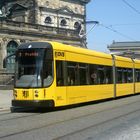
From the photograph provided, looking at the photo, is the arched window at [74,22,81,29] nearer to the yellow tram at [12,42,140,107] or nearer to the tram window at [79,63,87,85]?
the yellow tram at [12,42,140,107]

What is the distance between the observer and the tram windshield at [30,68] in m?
22.5

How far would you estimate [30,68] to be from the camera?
74.6 feet

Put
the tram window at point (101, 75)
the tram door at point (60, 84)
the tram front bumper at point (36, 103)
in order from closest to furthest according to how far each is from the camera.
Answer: the tram front bumper at point (36, 103), the tram door at point (60, 84), the tram window at point (101, 75)

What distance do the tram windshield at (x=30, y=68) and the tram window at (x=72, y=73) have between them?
1817 millimetres

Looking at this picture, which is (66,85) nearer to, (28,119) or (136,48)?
(28,119)

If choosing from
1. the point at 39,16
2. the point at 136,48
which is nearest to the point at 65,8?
the point at 39,16

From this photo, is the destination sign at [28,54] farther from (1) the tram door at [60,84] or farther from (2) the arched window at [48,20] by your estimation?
(2) the arched window at [48,20]

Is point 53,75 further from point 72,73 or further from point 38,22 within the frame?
point 38,22

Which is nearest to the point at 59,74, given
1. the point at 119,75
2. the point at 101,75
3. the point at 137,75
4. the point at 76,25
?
the point at 101,75

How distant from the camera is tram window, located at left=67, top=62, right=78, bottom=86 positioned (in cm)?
2439

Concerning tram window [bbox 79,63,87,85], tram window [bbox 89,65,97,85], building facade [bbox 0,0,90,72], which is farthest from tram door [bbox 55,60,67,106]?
building facade [bbox 0,0,90,72]

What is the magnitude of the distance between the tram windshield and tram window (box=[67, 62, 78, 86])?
1817mm

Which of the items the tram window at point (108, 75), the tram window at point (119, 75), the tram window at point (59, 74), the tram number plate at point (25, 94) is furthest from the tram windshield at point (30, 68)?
the tram window at point (119, 75)

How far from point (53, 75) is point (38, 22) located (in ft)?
163
